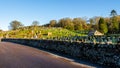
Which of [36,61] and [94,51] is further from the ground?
[94,51]

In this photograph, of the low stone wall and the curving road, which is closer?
the low stone wall

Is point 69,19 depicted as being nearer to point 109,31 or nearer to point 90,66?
point 109,31

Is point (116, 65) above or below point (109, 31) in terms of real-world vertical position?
below

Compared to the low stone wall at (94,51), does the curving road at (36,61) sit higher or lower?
lower

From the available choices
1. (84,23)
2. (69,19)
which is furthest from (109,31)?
(69,19)

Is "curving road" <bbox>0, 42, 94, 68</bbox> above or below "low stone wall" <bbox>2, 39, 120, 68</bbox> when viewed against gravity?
below

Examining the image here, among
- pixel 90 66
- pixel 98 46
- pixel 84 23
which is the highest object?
pixel 84 23

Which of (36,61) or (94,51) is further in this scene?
(36,61)

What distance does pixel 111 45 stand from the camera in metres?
19.7

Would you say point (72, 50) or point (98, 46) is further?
point (72, 50)

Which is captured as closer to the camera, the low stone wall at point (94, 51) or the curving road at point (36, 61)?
the low stone wall at point (94, 51)

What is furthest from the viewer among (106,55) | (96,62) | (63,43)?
(63,43)

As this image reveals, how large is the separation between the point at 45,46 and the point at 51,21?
12288 cm

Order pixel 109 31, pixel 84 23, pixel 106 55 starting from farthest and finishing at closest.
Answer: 1. pixel 84 23
2. pixel 109 31
3. pixel 106 55
